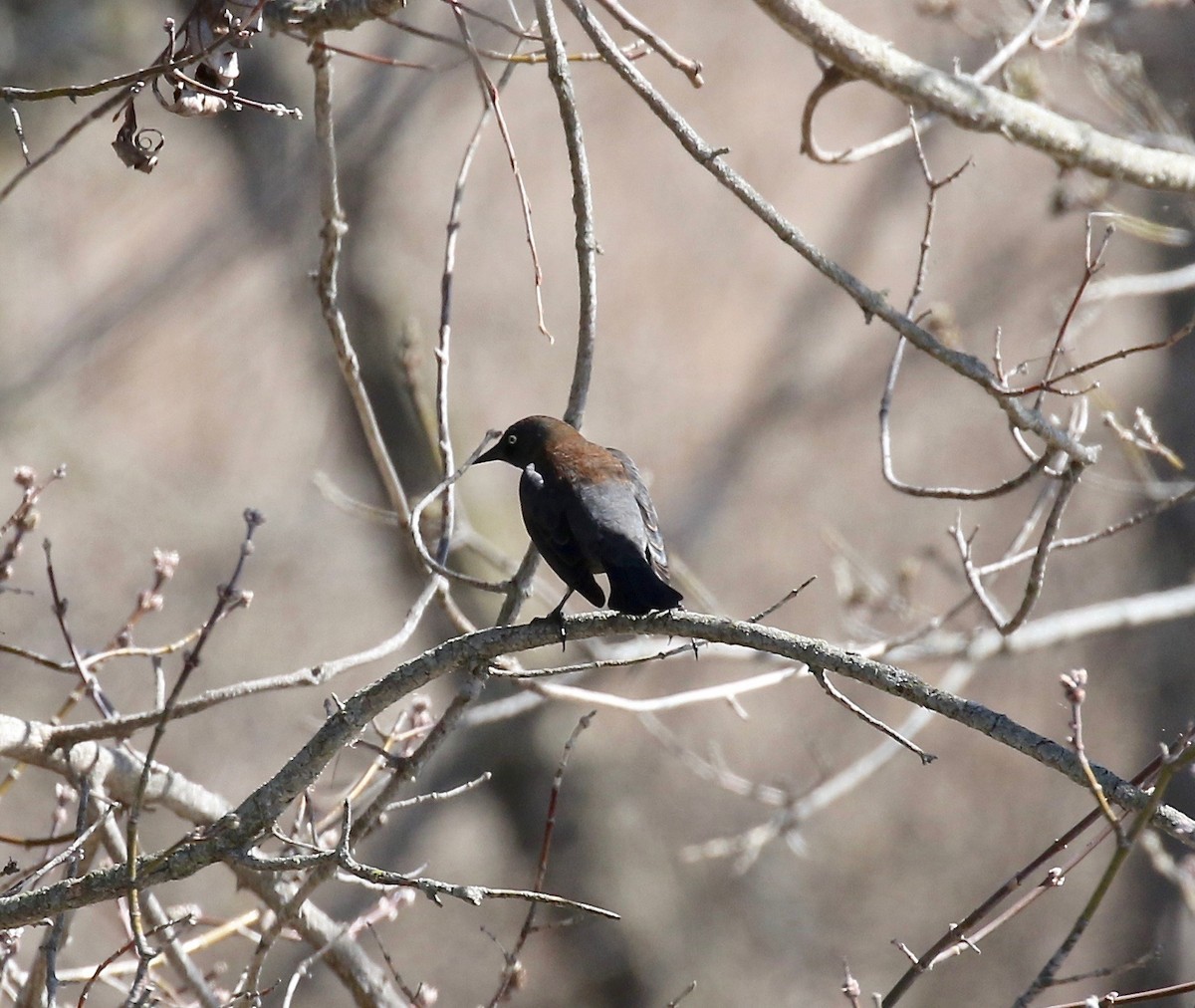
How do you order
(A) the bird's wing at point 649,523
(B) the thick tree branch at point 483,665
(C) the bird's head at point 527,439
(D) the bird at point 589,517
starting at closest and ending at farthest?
(B) the thick tree branch at point 483,665, (D) the bird at point 589,517, (A) the bird's wing at point 649,523, (C) the bird's head at point 527,439

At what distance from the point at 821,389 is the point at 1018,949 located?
3.11 m

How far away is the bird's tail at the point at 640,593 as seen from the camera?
2.39m

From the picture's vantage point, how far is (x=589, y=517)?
2.81m

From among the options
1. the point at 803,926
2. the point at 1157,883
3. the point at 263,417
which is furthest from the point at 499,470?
the point at 1157,883

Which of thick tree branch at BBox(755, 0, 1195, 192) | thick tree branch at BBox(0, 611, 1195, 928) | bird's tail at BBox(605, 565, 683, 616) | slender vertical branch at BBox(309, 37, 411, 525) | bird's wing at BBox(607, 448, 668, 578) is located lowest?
thick tree branch at BBox(0, 611, 1195, 928)

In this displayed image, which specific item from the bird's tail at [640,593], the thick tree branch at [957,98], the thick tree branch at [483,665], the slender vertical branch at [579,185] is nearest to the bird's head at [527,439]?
the slender vertical branch at [579,185]

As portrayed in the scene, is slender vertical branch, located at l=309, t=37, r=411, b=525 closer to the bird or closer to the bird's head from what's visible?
the bird

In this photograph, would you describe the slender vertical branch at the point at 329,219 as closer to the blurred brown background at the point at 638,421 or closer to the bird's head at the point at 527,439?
the bird's head at the point at 527,439

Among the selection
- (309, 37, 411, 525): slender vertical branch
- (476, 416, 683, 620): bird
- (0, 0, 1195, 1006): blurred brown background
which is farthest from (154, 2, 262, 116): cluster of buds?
(0, 0, 1195, 1006): blurred brown background

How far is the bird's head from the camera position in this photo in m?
3.18

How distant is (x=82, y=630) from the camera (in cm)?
616

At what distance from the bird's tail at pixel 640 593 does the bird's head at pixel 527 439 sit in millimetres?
699

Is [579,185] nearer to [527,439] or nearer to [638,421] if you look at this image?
[527,439]

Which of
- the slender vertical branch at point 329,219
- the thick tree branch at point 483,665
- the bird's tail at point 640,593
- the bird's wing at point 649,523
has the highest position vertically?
the slender vertical branch at point 329,219
